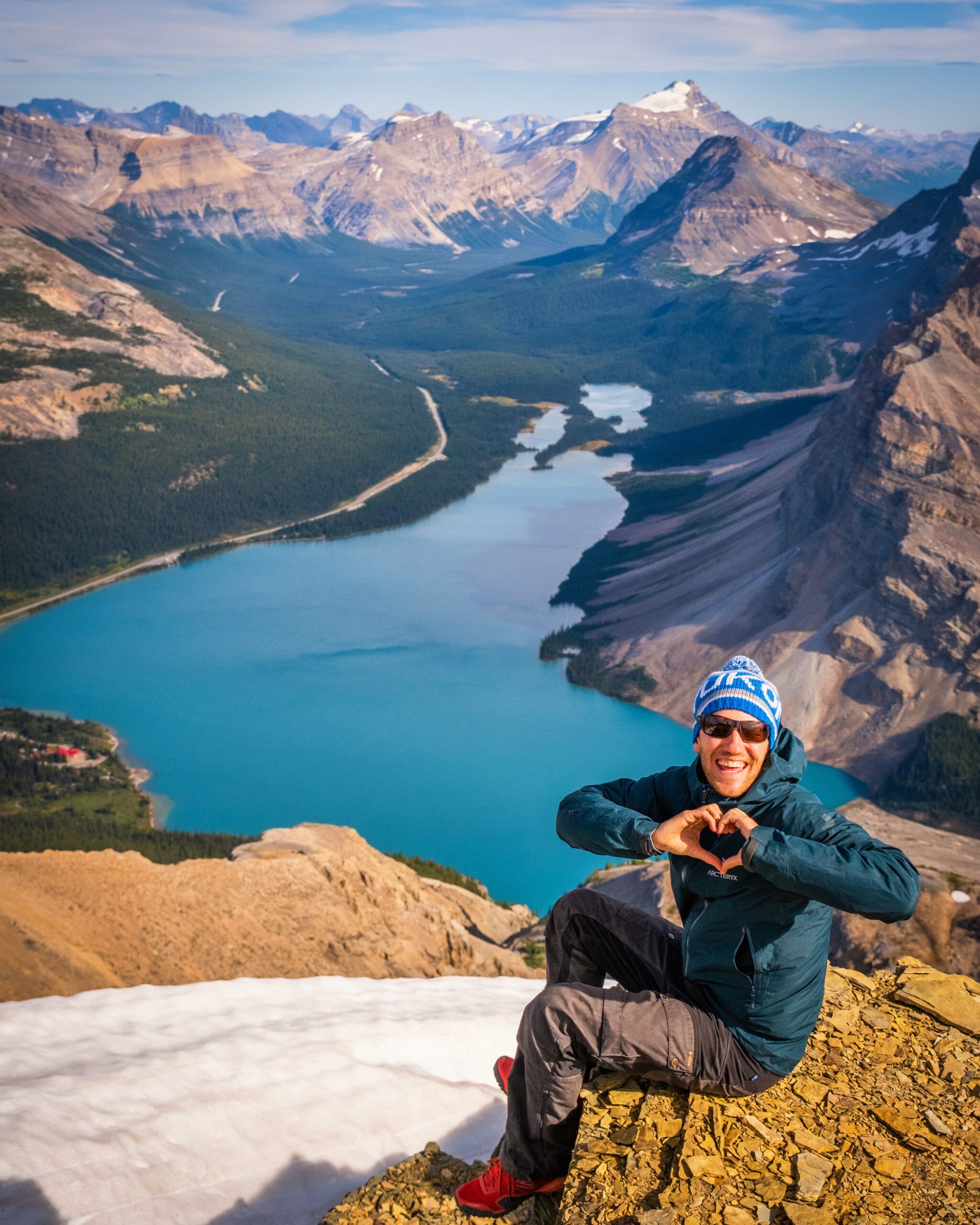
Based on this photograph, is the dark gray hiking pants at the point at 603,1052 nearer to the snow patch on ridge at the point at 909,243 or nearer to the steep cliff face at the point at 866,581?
the steep cliff face at the point at 866,581

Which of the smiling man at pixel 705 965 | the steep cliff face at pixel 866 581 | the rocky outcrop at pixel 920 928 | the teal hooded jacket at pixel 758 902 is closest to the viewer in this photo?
the teal hooded jacket at pixel 758 902

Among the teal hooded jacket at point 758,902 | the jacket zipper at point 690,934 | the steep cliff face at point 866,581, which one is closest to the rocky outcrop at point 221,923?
the jacket zipper at point 690,934

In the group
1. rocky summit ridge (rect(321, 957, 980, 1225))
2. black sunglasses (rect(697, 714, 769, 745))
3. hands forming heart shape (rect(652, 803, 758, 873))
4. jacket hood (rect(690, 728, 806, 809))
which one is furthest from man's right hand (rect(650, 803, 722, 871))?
rocky summit ridge (rect(321, 957, 980, 1225))

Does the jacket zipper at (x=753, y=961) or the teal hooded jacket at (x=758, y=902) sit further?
Answer: the jacket zipper at (x=753, y=961)

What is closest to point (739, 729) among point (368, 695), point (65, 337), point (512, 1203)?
point (512, 1203)

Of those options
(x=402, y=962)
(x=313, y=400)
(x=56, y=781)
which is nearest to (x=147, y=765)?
(x=56, y=781)

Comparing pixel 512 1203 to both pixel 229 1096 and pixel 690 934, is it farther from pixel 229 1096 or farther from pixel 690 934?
pixel 229 1096
